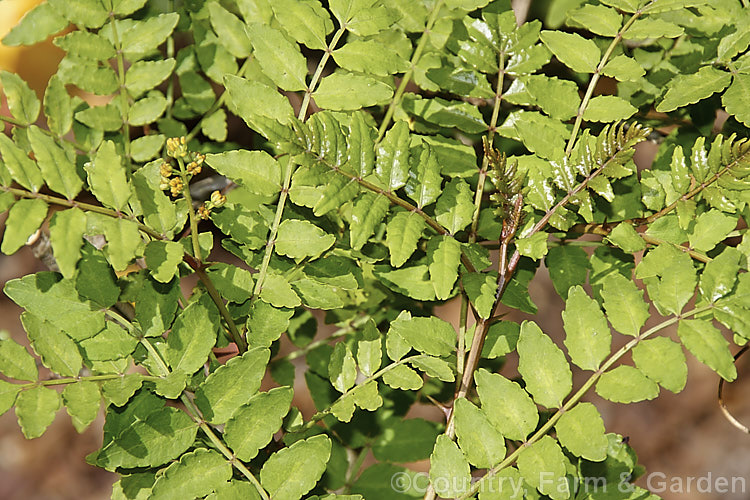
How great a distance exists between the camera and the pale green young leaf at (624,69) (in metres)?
0.89

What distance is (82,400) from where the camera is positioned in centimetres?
79

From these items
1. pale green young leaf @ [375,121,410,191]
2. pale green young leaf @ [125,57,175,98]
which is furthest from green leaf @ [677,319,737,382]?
pale green young leaf @ [125,57,175,98]

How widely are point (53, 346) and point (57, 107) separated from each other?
0.38 meters

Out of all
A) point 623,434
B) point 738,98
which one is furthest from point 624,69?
point 623,434

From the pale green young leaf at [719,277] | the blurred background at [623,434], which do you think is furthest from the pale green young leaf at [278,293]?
the blurred background at [623,434]

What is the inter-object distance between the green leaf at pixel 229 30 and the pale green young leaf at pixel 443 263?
0.49 meters

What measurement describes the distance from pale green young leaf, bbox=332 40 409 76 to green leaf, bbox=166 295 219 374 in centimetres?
35

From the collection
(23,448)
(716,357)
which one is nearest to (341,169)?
(716,357)

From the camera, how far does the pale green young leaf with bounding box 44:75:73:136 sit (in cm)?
99

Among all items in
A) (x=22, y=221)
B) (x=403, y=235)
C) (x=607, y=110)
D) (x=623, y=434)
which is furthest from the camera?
(x=623, y=434)

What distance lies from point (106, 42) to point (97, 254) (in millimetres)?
359

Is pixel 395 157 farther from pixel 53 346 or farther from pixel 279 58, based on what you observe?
pixel 53 346

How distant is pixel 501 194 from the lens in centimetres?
83

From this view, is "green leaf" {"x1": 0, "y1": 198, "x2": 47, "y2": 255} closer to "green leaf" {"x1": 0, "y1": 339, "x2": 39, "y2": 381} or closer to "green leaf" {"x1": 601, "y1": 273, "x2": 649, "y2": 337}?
"green leaf" {"x1": 0, "y1": 339, "x2": 39, "y2": 381}
